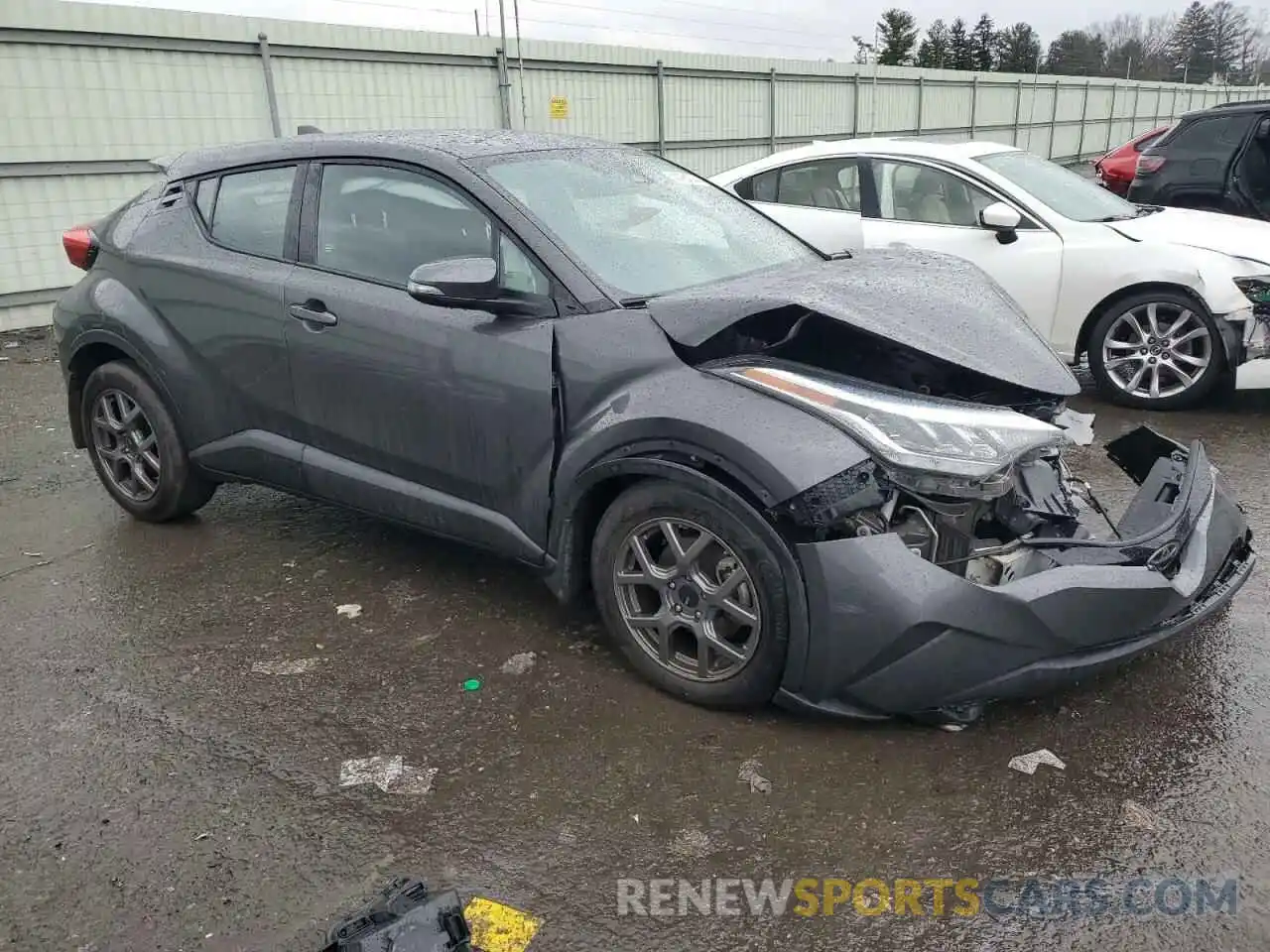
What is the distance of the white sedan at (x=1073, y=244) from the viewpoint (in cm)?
568

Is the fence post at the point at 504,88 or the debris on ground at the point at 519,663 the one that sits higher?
the fence post at the point at 504,88

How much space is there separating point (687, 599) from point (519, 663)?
28.1 inches

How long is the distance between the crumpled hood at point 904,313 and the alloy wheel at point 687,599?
23.5 inches

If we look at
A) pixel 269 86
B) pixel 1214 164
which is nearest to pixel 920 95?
pixel 1214 164

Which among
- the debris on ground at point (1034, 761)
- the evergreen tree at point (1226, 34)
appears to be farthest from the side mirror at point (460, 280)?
the evergreen tree at point (1226, 34)

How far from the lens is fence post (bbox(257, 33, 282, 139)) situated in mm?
10188

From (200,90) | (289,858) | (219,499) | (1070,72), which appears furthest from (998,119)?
(1070,72)

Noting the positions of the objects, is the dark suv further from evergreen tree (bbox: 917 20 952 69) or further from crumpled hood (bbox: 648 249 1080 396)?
evergreen tree (bbox: 917 20 952 69)

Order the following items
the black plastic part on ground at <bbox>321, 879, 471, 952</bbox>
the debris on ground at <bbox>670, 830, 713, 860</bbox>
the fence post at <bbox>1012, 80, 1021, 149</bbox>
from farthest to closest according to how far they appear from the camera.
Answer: the fence post at <bbox>1012, 80, 1021, 149</bbox>, the debris on ground at <bbox>670, 830, 713, 860</bbox>, the black plastic part on ground at <bbox>321, 879, 471, 952</bbox>

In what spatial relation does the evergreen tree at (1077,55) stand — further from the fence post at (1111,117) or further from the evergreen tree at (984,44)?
the fence post at (1111,117)

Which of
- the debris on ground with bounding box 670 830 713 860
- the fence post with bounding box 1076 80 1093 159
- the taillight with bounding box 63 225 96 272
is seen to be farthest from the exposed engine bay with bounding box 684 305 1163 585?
the fence post with bounding box 1076 80 1093 159

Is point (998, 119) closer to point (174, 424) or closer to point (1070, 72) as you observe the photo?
point (174, 424)

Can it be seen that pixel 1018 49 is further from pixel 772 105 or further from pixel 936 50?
pixel 772 105

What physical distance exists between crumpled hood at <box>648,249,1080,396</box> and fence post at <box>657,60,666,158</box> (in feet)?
38.7
